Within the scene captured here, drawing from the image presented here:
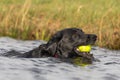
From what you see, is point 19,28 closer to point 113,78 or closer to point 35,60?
point 35,60

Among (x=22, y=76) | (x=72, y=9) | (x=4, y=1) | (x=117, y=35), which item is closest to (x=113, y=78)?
(x=22, y=76)

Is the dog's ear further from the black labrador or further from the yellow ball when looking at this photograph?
the yellow ball

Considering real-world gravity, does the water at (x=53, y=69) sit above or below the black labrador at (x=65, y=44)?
below

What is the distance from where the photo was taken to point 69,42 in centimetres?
866

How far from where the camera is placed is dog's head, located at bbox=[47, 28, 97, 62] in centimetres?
861

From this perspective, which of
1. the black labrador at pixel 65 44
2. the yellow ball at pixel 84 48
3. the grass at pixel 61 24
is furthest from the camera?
the grass at pixel 61 24

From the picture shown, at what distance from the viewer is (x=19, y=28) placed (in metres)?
12.6

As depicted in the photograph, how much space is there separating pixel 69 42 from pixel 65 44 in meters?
0.10

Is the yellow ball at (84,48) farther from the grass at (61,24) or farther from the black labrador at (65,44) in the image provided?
the grass at (61,24)

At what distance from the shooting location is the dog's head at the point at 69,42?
861cm

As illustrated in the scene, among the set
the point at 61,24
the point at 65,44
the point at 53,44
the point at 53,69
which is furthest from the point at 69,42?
the point at 61,24


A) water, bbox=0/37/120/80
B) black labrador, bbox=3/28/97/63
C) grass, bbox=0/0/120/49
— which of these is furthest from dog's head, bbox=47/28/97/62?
grass, bbox=0/0/120/49

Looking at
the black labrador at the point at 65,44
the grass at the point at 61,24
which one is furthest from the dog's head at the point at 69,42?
the grass at the point at 61,24

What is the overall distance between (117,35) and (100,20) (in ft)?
5.25
